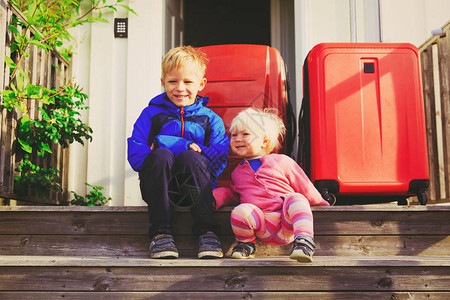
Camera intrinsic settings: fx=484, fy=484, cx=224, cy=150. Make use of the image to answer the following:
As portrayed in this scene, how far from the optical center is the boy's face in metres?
2.07

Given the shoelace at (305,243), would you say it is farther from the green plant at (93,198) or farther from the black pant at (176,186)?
the green plant at (93,198)

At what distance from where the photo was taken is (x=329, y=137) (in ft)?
7.36

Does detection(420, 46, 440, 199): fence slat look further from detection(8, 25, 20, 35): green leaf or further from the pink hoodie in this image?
detection(8, 25, 20, 35): green leaf

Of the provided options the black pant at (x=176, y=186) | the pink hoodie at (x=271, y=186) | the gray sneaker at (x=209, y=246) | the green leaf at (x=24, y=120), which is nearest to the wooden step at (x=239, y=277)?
the gray sneaker at (x=209, y=246)

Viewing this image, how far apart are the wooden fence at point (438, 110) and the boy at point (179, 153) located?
1.52 metres

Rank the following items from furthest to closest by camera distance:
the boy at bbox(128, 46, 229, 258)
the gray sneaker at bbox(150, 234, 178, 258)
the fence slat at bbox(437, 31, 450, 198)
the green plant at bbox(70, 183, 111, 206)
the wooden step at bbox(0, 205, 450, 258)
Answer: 1. the green plant at bbox(70, 183, 111, 206)
2. the fence slat at bbox(437, 31, 450, 198)
3. the wooden step at bbox(0, 205, 450, 258)
4. the boy at bbox(128, 46, 229, 258)
5. the gray sneaker at bbox(150, 234, 178, 258)

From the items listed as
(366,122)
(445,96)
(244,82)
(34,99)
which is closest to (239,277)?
(366,122)

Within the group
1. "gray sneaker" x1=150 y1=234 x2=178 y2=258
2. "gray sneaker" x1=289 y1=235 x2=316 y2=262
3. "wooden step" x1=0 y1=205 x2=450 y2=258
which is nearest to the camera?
"gray sneaker" x1=289 y1=235 x2=316 y2=262

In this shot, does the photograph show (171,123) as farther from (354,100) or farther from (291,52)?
(291,52)

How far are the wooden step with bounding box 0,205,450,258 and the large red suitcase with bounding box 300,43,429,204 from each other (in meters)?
0.32

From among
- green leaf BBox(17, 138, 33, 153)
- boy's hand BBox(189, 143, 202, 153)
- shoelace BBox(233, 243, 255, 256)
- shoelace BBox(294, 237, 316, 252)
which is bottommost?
Answer: shoelace BBox(233, 243, 255, 256)

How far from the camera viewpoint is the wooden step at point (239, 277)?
1.54 meters

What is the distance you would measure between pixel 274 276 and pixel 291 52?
2905 mm

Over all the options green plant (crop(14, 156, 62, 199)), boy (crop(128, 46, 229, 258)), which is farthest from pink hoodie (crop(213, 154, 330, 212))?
green plant (crop(14, 156, 62, 199))
